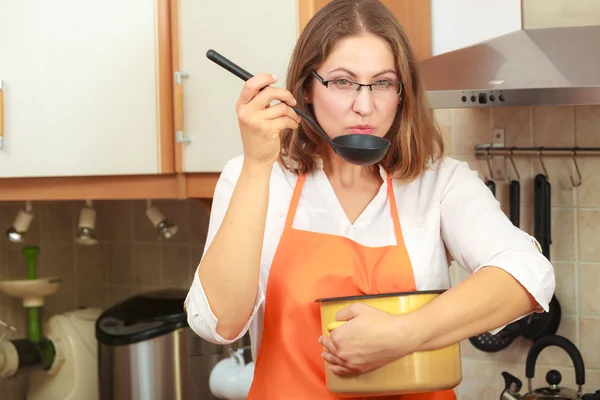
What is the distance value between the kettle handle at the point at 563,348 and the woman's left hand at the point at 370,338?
721mm

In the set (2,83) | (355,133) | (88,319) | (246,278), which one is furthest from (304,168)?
(88,319)

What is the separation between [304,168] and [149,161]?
1.96 feet

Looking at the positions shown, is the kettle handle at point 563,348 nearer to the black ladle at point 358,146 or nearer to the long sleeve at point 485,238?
the long sleeve at point 485,238

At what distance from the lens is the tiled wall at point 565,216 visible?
71.9 inches

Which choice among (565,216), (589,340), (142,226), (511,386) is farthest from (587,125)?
(142,226)

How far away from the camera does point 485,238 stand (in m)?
1.17

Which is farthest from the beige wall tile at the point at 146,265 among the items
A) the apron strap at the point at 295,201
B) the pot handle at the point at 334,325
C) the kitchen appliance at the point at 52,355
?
the pot handle at the point at 334,325

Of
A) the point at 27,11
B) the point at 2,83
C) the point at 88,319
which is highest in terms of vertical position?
the point at 27,11

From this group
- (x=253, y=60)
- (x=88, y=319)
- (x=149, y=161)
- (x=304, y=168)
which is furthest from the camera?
(x=88, y=319)

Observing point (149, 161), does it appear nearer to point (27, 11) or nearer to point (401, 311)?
point (27, 11)

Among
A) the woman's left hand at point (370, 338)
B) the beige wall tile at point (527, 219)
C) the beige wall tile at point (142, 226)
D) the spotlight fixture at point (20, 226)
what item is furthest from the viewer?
the beige wall tile at point (142, 226)

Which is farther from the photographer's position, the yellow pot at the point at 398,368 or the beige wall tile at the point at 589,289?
the beige wall tile at the point at 589,289

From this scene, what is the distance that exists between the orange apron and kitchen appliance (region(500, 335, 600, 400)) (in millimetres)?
464

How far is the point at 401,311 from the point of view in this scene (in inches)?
42.1
